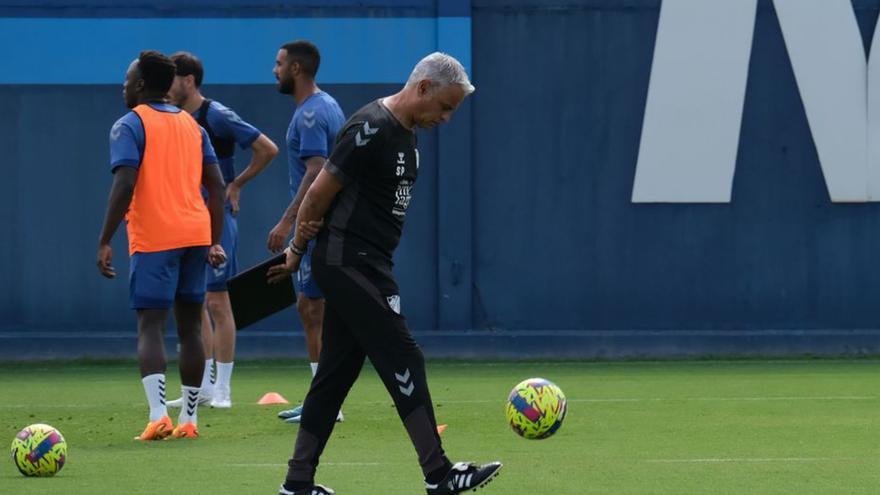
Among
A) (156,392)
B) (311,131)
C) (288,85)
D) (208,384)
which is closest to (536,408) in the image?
(156,392)

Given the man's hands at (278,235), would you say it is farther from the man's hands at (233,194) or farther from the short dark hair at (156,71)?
the man's hands at (233,194)

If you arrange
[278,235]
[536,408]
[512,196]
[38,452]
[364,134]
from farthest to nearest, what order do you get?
[512,196], [278,235], [536,408], [38,452], [364,134]

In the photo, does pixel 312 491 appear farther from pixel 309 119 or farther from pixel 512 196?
pixel 512 196

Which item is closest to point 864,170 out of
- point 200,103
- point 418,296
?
point 418,296

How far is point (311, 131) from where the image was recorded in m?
10.3

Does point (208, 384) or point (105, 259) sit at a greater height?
point (105, 259)

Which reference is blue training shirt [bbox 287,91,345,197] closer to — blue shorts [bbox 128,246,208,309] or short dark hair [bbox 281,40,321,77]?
short dark hair [bbox 281,40,321,77]

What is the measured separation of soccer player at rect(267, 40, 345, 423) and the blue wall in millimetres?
4745

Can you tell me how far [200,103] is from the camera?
36.6 ft

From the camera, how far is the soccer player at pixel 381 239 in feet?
22.5

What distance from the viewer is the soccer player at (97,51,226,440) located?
9219 millimetres

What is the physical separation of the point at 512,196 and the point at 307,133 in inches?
221

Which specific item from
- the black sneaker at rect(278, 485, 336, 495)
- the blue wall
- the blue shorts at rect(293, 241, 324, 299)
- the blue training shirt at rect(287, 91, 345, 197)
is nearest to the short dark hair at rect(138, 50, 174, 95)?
the blue training shirt at rect(287, 91, 345, 197)

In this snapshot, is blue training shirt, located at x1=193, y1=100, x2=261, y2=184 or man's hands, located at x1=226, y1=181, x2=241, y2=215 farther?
man's hands, located at x1=226, y1=181, x2=241, y2=215
